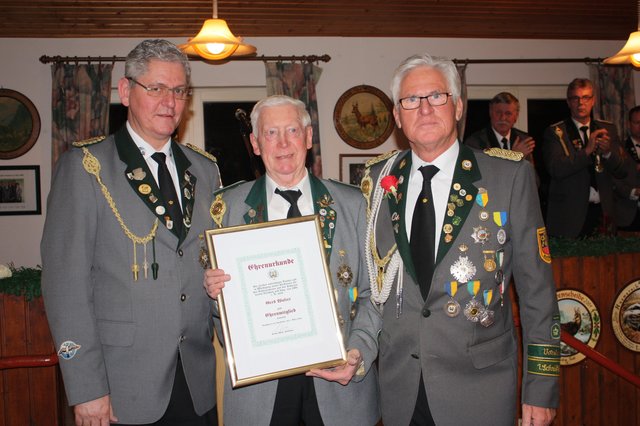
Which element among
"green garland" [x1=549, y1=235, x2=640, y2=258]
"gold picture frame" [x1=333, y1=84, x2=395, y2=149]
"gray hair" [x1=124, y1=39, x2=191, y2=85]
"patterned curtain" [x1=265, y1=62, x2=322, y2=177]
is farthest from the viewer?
"gold picture frame" [x1=333, y1=84, x2=395, y2=149]

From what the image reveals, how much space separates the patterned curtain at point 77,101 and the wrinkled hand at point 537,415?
21.5ft

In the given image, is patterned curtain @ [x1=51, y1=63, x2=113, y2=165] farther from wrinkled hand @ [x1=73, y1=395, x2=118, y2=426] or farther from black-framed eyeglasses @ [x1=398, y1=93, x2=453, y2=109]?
black-framed eyeglasses @ [x1=398, y1=93, x2=453, y2=109]

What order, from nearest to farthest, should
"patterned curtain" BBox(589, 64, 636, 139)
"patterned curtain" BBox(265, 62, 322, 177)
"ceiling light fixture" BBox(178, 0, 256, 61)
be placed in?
"ceiling light fixture" BBox(178, 0, 256, 61), "patterned curtain" BBox(265, 62, 322, 177), "patterned curtain" BBox(589, 64, 636, 139)

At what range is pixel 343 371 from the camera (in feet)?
7.09

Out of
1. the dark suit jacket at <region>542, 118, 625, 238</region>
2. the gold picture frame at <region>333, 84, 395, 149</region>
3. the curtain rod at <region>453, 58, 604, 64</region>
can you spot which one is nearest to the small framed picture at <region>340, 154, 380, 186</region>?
the gold picture frame at <region>333, 84, 395, 149</region>

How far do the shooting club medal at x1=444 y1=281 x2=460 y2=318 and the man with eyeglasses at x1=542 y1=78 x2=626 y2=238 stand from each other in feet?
12.6

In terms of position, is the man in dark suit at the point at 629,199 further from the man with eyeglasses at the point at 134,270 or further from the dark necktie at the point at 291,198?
the man with eyeglasses at the point at 134,270

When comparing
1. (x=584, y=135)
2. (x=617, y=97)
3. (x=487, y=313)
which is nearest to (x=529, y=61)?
(x=617, y=97)

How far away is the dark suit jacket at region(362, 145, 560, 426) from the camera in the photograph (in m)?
2.21

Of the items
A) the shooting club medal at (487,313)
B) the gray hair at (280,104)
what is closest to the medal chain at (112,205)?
the gray hair at (280,104)

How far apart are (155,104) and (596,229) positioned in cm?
471

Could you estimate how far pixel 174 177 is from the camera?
8.08ft

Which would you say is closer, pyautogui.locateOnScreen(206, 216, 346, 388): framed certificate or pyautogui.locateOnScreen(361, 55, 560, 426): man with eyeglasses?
pyautogui.locateOnScreen(206, 216, 346, 388): framed certificate

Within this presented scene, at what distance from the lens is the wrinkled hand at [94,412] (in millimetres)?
2137
